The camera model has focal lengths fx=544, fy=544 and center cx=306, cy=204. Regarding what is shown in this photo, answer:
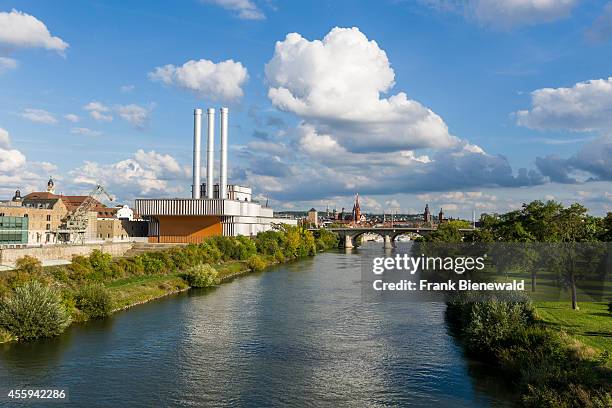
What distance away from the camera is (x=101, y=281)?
154ft

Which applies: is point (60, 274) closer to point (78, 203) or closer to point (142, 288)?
point (142, 288)

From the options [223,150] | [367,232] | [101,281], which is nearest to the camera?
[101,281]

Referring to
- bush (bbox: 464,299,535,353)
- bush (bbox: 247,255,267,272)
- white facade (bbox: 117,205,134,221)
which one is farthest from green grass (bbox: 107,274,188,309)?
white facade (bbox: 117,205,134,221)

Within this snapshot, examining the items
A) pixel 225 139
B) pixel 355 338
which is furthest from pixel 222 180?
pixel 355 338

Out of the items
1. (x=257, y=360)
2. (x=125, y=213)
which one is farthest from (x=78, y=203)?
(x=257, y=360)

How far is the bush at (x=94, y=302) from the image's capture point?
35.5m

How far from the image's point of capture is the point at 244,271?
6931 cm

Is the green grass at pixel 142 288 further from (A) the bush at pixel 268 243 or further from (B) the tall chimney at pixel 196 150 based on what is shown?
(B) the tall chimney at pixel 196 150

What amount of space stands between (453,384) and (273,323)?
1456cm

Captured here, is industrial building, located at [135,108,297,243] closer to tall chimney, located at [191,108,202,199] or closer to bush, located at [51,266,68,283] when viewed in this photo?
tall chimney, located at [191,108,202,199]

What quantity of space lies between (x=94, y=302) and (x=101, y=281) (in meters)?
11.8

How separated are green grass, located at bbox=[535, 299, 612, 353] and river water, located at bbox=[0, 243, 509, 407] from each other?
504cm

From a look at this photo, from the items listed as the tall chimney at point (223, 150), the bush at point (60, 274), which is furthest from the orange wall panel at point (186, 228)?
the bush at point (60, 274)

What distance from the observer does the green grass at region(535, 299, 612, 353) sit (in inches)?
987
